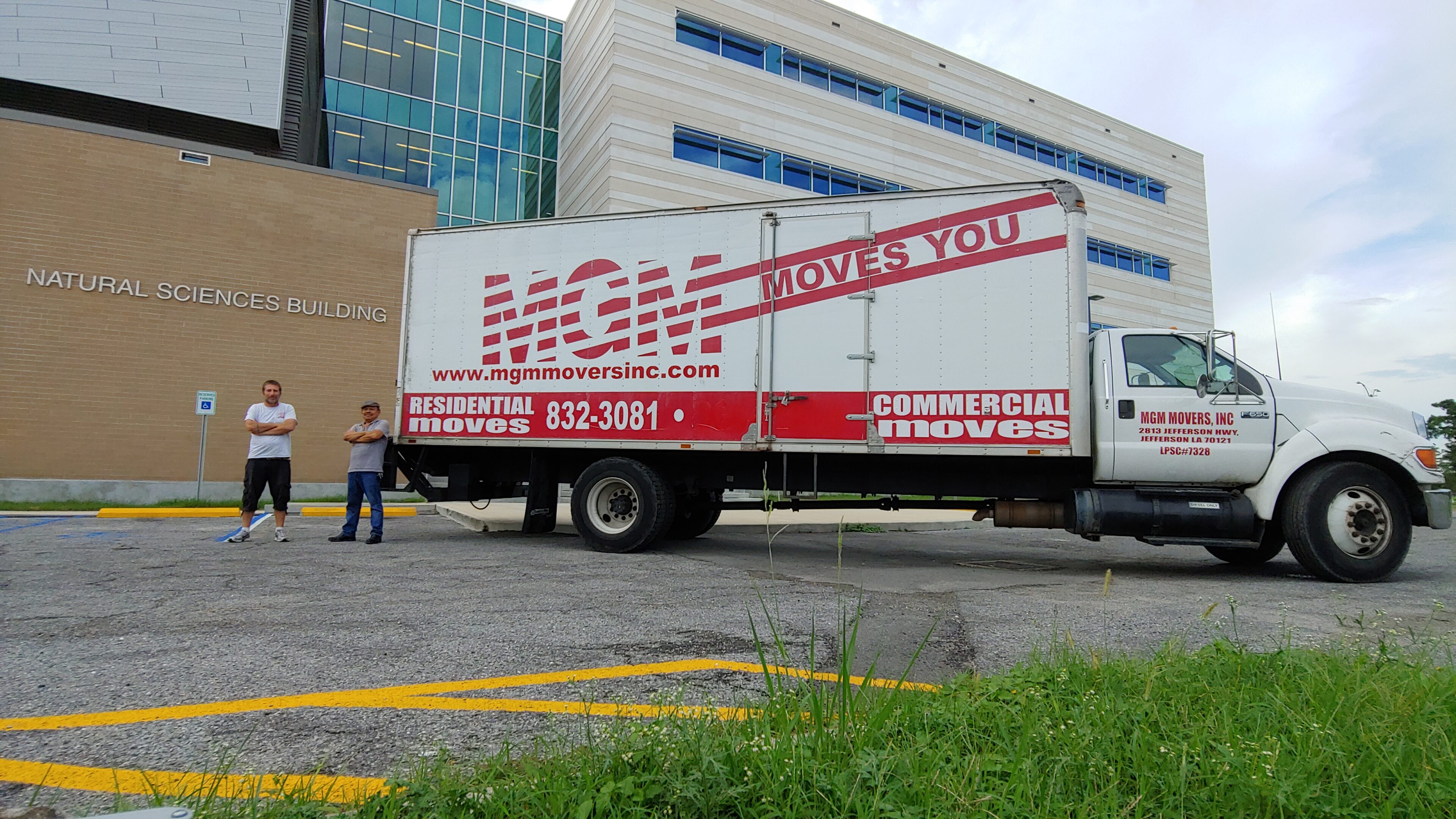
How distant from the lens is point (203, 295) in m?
15.1

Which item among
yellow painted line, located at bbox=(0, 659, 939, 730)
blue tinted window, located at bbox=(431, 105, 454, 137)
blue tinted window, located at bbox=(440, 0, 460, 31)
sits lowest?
yellow painted line, located at bbox=(0, 659, 939, 730)

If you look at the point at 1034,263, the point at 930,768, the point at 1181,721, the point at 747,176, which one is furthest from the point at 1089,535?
the point at 747,176

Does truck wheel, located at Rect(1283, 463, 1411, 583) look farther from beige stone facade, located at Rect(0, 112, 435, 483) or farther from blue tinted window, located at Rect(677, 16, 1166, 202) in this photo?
blue tinted window, located at Rect(677, 16, 1166, 202)

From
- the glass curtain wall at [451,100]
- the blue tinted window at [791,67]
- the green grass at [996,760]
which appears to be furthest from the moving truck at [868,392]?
the blue tinted window at [791,67]

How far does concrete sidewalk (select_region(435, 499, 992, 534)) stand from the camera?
10766 millimetres

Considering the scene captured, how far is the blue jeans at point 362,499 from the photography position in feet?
27.3

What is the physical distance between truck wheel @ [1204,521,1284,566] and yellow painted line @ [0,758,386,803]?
7628mm

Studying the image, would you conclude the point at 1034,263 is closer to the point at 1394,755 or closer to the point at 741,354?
the point at 741,354

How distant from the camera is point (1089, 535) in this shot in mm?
6777

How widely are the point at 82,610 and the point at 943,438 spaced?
6.52 m

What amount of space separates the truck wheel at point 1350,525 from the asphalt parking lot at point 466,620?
0.21 m

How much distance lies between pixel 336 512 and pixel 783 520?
763 centimetres

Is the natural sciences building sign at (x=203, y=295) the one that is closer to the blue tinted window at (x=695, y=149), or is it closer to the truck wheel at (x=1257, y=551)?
the blue tinted window at (x=695, y=149)

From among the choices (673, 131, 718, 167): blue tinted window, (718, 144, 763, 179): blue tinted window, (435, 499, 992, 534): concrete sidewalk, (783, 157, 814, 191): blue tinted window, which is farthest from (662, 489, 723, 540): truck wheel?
(783, 157, 814, 191): blue tinted window
